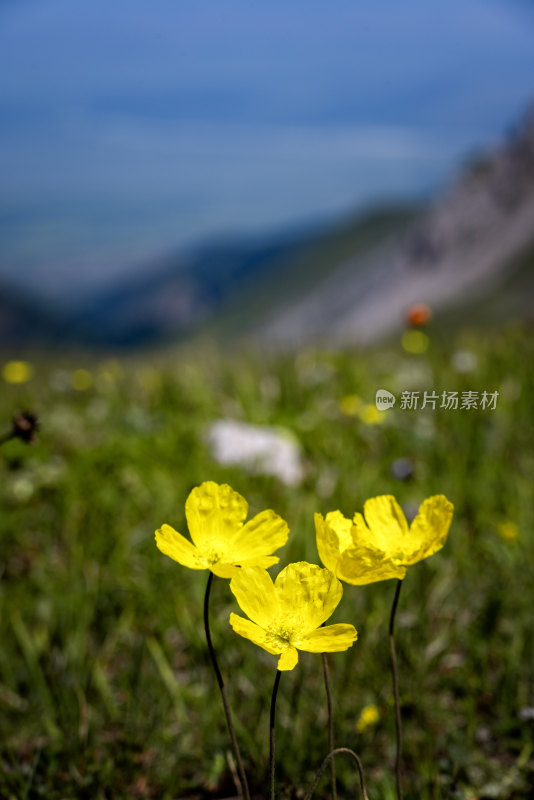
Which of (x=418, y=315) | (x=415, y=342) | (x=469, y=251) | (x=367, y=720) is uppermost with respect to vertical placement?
(x=469, y=251)

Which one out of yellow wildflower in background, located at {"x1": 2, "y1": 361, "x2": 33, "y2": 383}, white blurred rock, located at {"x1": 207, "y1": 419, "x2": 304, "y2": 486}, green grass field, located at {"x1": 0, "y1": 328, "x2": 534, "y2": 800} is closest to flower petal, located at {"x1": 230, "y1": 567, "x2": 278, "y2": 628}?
green grass field, located at {"x1": 0, "y1": 328, "x2": 534, "y2": 800}

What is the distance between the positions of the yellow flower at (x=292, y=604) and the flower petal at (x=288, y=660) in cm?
1

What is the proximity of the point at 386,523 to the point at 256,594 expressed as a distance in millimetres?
271

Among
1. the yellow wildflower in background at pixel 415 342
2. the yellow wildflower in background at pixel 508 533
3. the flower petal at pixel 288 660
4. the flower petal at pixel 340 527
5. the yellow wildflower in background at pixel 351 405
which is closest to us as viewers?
the flower petal at pixel 288 660

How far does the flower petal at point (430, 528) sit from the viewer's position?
1009mm

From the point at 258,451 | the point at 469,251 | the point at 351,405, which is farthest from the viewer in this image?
the point at 469,251

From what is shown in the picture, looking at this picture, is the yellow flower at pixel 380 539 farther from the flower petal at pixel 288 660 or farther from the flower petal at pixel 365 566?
the flower petal at pixel 288 660

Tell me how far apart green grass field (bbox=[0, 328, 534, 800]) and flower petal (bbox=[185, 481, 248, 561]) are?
69 cm

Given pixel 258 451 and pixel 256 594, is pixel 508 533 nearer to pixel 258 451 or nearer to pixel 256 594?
pixel 258 451

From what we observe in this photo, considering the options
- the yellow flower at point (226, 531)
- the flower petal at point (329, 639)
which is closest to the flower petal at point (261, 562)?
the yellow flower at point (226, 531)

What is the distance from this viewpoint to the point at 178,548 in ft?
3.16

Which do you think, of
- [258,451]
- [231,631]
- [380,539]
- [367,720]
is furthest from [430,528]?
[258,451]

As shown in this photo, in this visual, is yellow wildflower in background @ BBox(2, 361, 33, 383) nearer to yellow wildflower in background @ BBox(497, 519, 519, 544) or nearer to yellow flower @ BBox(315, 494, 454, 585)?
yellow wildflower in background @ BBox(497, 519, 519, 544)

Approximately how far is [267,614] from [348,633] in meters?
0.13
